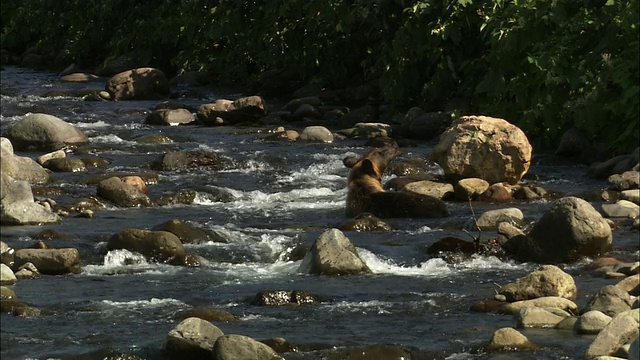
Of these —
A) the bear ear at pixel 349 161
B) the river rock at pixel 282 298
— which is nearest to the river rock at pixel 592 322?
the river rock at pixel 282 298

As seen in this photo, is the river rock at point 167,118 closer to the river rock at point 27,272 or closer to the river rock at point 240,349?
the river rock at point 27,272

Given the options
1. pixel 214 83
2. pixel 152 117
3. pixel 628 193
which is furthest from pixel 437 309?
pixel 214 83

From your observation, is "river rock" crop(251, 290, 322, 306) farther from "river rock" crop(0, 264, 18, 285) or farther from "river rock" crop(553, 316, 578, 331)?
"river rock" crop(0, 264, 18, 285)

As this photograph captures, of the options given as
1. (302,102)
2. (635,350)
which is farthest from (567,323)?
(302,102)

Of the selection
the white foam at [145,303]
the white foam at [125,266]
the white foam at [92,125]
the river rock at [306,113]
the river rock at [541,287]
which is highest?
the river rock at [306,113]

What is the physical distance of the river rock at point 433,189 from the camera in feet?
48.6

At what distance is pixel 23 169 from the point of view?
51.5 ft

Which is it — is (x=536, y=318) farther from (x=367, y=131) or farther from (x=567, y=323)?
(x=367, y=131)

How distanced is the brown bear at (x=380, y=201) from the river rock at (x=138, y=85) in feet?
38.5

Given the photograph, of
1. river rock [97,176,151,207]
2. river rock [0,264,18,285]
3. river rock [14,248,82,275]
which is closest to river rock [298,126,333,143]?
river rock [97,176,151,207]

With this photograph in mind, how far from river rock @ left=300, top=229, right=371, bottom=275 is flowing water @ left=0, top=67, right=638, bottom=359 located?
142 millimetres

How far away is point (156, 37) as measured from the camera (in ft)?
93.5

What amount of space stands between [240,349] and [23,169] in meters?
8.35

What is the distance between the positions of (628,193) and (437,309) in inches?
199
